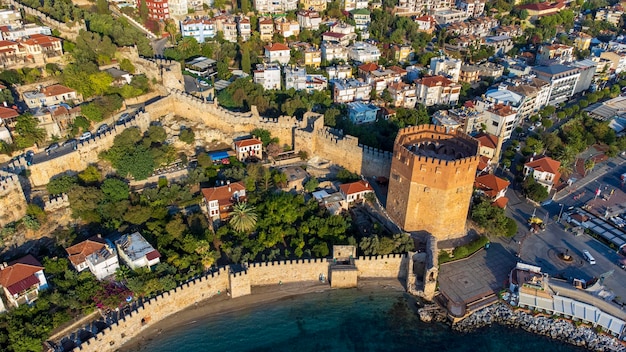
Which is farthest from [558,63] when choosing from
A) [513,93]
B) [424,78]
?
[424,78]

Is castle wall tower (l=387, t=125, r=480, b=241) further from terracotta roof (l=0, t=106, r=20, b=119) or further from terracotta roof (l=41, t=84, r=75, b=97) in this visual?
terracotta roof (l=0, t=106, r=20, b=119)

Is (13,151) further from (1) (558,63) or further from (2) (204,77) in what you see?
(1) (558,63)

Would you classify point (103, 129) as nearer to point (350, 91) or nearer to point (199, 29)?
point (350, 91)

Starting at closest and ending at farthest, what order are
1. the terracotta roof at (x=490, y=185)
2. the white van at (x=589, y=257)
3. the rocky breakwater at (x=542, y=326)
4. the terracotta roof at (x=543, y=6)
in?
the rocky breakwater at (x=542, y=326)
the white van at (x=589, y=257)
the terracotta roof at (x=490, y=185)
the terracotta roof at (x=543, y=6)

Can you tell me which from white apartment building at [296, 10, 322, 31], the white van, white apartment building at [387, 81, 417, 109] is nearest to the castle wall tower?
the white van

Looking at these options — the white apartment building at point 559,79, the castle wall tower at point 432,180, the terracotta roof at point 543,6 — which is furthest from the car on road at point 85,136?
the terracotta roof at point 543,6

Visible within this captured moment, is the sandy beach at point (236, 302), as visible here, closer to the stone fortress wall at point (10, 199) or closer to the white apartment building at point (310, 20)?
the stone fortress wall at point (10, 199)
